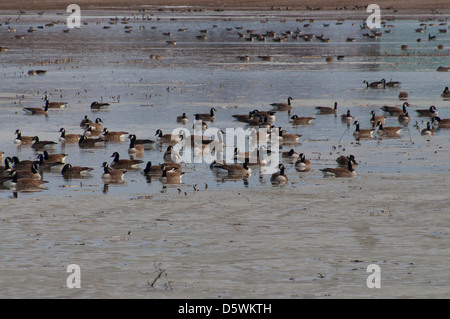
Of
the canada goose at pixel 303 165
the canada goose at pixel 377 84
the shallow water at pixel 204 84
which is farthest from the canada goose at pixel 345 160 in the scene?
the canada goose at pixel 377 84

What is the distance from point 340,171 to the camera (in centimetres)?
2038

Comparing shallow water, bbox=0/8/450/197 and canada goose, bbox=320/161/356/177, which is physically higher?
shallow water, bbox=0/8/450/197

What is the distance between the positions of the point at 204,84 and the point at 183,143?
15.8 m

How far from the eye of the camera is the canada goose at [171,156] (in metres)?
22.9

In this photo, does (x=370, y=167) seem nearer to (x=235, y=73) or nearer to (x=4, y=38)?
(x=235, y=73)

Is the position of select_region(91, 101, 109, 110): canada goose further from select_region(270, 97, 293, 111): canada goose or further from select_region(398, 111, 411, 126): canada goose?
select_region(398, 111, 411, 126): canada goose

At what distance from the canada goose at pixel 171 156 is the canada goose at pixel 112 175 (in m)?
2.48

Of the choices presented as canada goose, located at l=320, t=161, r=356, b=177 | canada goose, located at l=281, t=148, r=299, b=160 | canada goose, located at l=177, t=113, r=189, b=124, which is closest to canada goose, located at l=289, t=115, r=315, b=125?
canada goose, located at l=177, t=113, r=189, b=124

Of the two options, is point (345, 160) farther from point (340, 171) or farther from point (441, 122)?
point (441, 122)

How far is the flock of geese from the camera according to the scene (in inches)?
798

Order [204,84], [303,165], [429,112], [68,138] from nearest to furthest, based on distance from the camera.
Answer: [303,165] < [68,138] < [429,112] < [204,84]

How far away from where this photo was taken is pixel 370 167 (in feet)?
70.9

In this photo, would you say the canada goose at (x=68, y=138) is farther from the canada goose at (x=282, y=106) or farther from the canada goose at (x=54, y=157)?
the canada goose at (x=282, y=106)

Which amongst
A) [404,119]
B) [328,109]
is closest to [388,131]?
[404,119]
